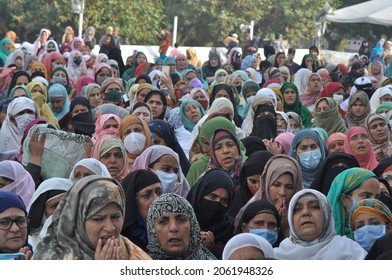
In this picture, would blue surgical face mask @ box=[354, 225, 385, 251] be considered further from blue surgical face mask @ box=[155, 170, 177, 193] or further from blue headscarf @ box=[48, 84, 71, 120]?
blue headscarf @ box=[48, 84, 71, 120]

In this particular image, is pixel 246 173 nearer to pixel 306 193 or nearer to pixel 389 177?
pixel 389 177

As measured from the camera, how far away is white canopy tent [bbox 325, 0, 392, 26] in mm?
28281

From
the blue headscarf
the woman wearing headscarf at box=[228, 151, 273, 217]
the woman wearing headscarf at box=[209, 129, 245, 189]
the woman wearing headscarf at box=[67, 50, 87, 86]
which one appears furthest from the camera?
the woman wearing headscarf at box=[67, 50, 87, 86]

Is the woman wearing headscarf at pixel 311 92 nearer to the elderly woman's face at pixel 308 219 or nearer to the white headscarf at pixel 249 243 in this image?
the elderly woman's face at pixel 308 219

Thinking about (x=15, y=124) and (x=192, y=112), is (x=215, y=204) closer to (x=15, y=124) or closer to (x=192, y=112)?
(x=15, y=124)

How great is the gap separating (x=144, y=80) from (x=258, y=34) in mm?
31190

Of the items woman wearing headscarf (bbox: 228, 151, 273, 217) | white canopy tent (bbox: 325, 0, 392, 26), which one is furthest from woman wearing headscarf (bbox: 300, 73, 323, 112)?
white canopy tent (bbox: 325, 0, 392, 26)

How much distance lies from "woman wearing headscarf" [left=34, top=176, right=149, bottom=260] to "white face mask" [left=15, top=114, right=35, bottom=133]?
4.40m

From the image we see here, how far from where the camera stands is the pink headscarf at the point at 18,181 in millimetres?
6682

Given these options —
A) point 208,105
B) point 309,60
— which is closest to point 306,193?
point 208,105

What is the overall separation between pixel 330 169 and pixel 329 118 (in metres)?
3.30

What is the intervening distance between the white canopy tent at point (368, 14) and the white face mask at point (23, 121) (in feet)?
63.5

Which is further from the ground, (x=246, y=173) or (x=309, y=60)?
(x=246, y=173)

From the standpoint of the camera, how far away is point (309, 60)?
18.3 m
